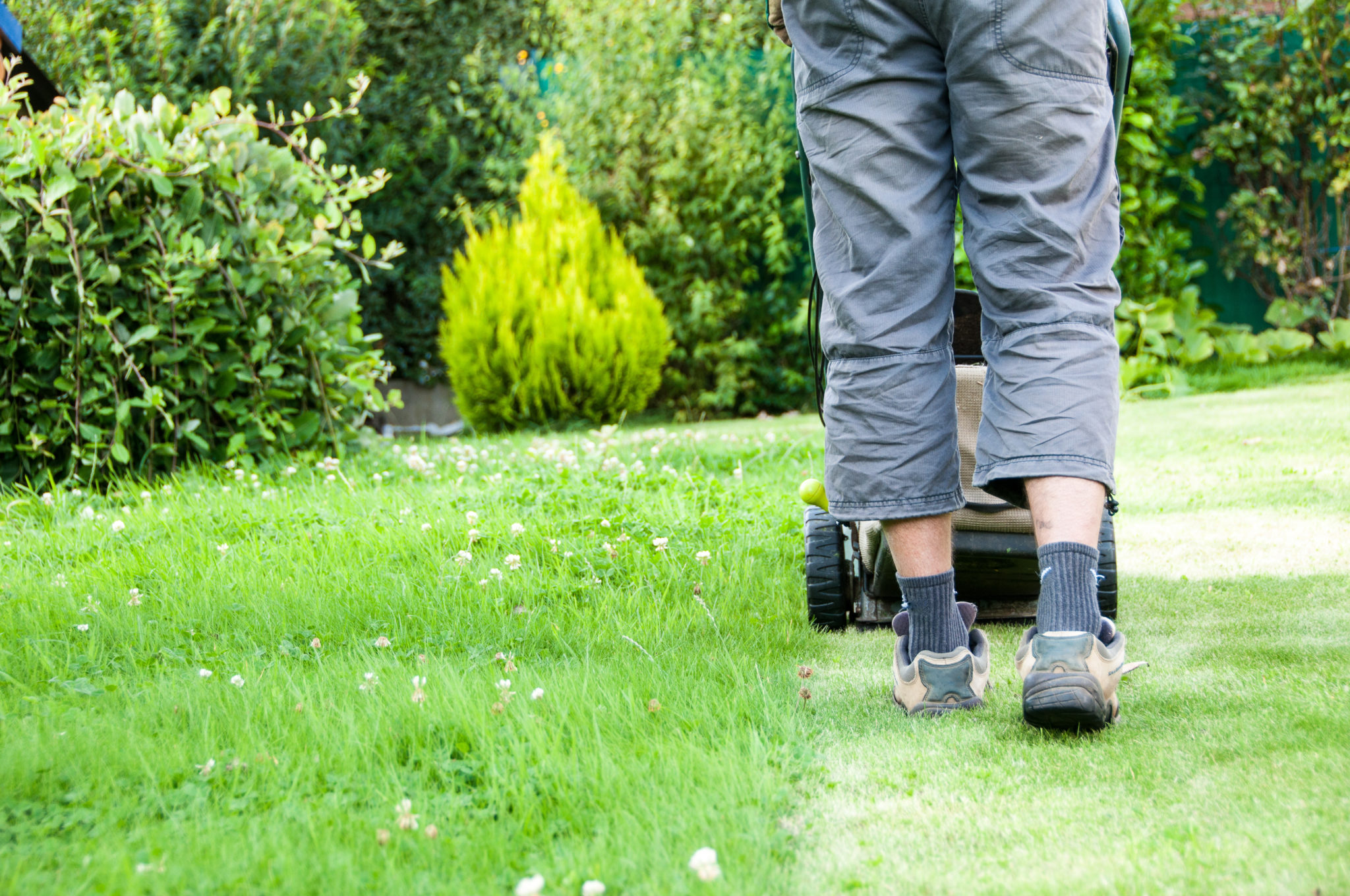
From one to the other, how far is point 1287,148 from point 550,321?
4.83 meters

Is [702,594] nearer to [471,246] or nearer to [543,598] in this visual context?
[543,598]

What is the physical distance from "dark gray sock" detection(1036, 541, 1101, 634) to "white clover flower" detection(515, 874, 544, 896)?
0.79 m

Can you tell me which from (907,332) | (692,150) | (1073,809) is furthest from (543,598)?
(692,150)

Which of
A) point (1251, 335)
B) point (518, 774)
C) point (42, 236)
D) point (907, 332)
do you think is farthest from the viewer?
point (1251, 335)

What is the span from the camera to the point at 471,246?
7227 mm

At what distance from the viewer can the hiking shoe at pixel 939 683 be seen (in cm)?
162

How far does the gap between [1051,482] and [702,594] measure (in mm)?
941

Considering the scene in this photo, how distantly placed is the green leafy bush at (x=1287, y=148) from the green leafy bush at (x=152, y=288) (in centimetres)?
561

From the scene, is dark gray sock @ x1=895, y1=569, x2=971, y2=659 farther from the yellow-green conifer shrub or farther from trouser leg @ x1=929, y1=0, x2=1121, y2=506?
the yellow-green conifer shrub

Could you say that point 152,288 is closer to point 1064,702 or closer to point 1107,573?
point 1107,573

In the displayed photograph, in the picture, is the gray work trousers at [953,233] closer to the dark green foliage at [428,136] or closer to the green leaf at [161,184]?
the green leaf at [161,184]

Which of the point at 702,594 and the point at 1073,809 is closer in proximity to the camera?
the point at 1073,809

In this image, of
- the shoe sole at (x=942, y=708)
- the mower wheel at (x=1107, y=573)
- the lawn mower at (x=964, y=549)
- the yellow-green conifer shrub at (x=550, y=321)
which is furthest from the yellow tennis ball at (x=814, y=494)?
the yellow-green conifer shrub at (x=550, y=321)

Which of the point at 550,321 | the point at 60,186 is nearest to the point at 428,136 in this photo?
the point at 550,321
